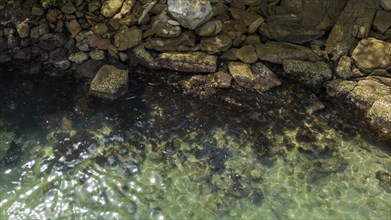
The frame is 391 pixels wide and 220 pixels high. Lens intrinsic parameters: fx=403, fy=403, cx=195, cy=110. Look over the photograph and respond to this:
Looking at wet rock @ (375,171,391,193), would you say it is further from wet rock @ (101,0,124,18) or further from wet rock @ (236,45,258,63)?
wet rock @ (101,0,124,18)

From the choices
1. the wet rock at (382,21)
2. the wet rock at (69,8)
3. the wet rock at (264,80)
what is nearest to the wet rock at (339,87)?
the wet rock at (264,80)

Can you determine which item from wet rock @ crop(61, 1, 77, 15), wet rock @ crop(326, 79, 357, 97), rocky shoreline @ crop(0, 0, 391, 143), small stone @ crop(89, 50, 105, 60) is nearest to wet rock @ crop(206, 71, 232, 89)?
rocky shoreline @ crop(0, 0, 391, 143)

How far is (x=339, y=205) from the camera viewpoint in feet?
24.0

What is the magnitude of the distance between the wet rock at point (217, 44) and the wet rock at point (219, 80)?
1.95 feet

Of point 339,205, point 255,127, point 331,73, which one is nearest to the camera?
point 339,205

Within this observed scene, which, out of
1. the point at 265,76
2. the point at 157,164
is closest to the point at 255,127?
the point at 265,76

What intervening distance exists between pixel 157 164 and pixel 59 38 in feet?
14.7

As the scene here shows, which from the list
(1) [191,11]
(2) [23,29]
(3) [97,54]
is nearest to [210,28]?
(1) [191,11]

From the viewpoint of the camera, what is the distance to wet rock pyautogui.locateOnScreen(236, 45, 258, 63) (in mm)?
9609

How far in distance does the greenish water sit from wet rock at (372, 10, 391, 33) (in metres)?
2.33

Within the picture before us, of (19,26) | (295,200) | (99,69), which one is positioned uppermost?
(19,26)

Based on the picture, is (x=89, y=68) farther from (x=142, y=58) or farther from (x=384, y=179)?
(x=384, y=179)

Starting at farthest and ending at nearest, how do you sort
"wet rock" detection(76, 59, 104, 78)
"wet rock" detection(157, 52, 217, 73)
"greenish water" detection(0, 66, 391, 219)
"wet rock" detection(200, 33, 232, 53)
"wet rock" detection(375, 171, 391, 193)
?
"wet rock" detection(76, 59, 104, 78)
"wet rock" detection(200, 33, 232, 53)
"wet rock" detection(157, 52, 217, 73)
"wet rock" detection(375, 171, 391, 193)
"greenish water" detection(0, 66, 391, 219)

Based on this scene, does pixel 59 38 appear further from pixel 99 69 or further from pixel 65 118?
pixel 65 118
